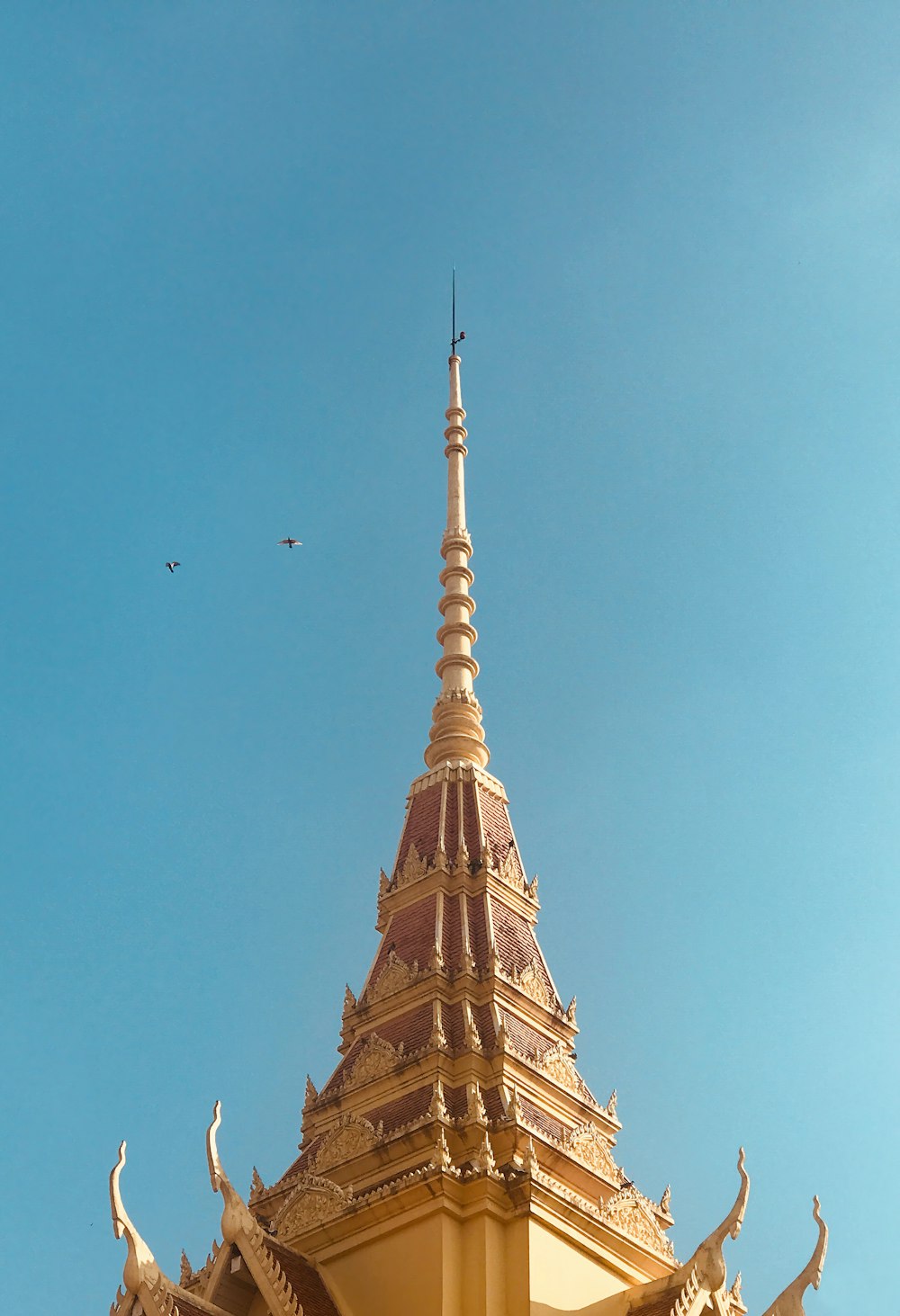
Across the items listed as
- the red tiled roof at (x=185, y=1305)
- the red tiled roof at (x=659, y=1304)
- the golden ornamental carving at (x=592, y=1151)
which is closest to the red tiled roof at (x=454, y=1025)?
the golden ornamental carving at (x=592, y=1151)

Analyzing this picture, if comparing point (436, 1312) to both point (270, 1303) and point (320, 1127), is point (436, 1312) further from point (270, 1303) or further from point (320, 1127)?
point (320, 1127)

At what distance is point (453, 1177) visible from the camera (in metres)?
26.2

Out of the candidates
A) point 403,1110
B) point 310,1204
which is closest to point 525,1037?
point 403,1110

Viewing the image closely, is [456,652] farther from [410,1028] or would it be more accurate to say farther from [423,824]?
[410,1028]

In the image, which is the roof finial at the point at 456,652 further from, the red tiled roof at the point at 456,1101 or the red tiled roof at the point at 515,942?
the red tiled roof at the point at 456,1101

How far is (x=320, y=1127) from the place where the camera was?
30562 mm

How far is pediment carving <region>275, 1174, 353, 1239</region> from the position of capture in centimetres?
2736

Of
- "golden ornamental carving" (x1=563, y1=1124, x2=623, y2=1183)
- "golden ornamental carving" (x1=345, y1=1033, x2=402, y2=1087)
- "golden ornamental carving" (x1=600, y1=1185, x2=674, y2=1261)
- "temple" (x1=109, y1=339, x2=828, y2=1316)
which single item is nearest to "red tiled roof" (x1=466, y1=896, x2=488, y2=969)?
"temple" (x1=109, y1=339, x2=828, y2=1316)

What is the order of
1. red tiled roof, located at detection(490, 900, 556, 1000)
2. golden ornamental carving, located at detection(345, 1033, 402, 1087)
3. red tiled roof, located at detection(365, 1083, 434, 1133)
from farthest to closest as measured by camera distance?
red tiled roof, located at detection(490, 900, 556, 1000), golden ornamental carving, located at detection(345, 1033, 402, 1087), red tiled roof, located at detection(365, 1083, 434, 1133)

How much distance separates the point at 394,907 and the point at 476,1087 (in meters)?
6.56

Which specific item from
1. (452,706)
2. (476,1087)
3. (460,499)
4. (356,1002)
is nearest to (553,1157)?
(476,1087)

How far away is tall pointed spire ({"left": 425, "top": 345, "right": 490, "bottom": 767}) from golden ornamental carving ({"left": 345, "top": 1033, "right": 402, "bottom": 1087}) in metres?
7.74

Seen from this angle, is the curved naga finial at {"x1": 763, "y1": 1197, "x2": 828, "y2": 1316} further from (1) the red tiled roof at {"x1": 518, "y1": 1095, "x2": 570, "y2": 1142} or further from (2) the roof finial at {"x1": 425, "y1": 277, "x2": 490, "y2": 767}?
(2) the roof finial at {"x1": 425, "y1": 277, "x2": 490, "y2": 767}

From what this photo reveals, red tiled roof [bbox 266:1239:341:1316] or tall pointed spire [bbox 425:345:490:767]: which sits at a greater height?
tall pointed spire [bbox 425:345:490:767]
